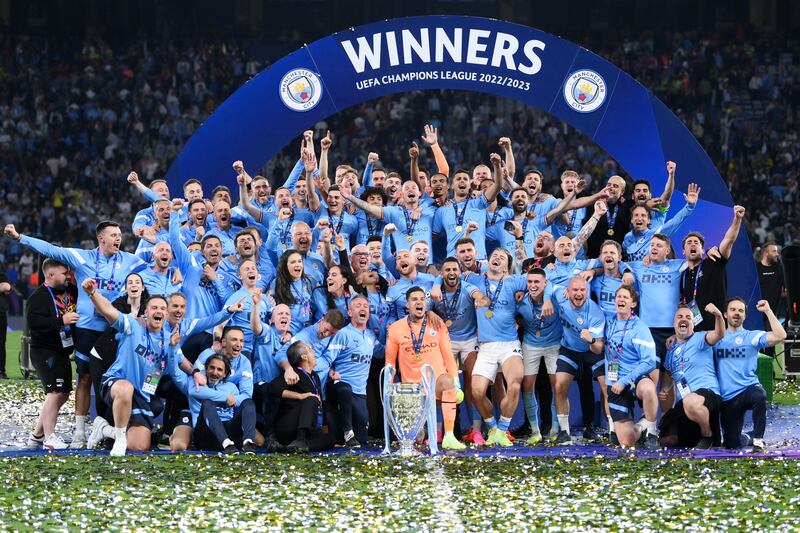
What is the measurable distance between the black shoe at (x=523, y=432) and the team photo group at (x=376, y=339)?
0.08 ft

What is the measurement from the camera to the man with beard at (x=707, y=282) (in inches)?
451

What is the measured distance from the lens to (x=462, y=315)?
1120 cm

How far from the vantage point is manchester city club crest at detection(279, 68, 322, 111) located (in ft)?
45.2

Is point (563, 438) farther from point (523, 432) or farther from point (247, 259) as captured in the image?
point (247, 259)

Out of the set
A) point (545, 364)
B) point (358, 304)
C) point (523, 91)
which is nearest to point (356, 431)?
point (358, 304)

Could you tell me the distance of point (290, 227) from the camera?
12.3 meters

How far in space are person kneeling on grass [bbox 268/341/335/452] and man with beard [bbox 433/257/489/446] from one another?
1235 mm

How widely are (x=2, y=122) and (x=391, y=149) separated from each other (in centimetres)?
779

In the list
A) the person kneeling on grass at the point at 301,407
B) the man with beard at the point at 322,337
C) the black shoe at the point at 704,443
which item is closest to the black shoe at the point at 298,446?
the person kneeling on grass at the point at 301,407

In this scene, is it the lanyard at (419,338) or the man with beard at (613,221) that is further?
the man with beard at (613,221)

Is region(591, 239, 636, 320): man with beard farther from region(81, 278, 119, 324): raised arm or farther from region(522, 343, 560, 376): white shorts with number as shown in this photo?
region(81, 278, 119, 324): raised arm

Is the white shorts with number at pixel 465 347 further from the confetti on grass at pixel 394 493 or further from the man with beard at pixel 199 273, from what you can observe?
the man with beard at pixel 199 273

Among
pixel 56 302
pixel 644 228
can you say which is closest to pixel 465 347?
pixel 644 228

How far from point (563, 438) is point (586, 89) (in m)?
4.08
